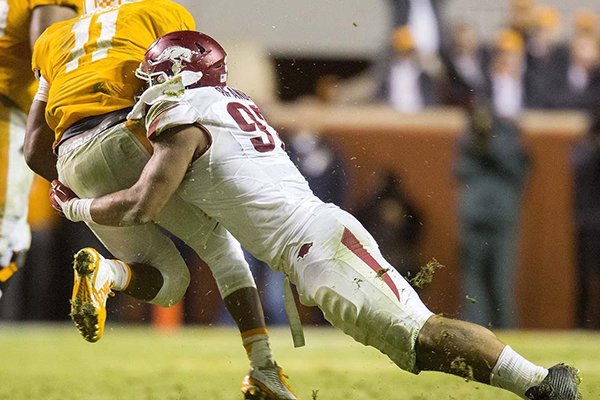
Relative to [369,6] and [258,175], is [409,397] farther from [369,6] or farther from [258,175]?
[369,6]

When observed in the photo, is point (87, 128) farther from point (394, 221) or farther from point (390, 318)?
point (394, 221)

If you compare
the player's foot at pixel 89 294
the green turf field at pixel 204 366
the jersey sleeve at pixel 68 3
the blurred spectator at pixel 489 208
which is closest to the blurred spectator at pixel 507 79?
the blurred spectator at pixel 489 208

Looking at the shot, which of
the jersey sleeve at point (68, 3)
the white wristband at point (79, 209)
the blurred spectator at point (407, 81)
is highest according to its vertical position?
the jersey sleeve at point (68, 3)

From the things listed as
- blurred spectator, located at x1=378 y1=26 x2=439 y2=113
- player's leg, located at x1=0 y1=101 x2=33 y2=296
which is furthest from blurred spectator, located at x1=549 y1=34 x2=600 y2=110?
player's leg, located at x1=0 y1=101 x2=33 y2=296

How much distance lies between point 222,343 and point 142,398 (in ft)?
12.8

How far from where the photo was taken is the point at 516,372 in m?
4.02

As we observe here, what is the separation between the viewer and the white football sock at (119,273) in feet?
15.5

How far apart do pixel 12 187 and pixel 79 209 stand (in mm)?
1564

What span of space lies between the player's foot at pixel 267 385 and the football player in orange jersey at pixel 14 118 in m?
1.74

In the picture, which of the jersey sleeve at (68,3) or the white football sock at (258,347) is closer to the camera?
the white football sock at (258,347)

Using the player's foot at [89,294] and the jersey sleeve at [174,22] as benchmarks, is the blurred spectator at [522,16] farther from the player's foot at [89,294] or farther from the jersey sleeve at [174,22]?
the player's foot at [89,294]

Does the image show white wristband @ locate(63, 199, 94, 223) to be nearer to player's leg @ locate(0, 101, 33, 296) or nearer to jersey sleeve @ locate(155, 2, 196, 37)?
jersey sleeve @ locate(155, 2, 196, 37)

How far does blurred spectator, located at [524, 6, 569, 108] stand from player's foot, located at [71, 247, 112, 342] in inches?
287

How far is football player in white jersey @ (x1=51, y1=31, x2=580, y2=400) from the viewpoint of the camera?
4074 millimetres
